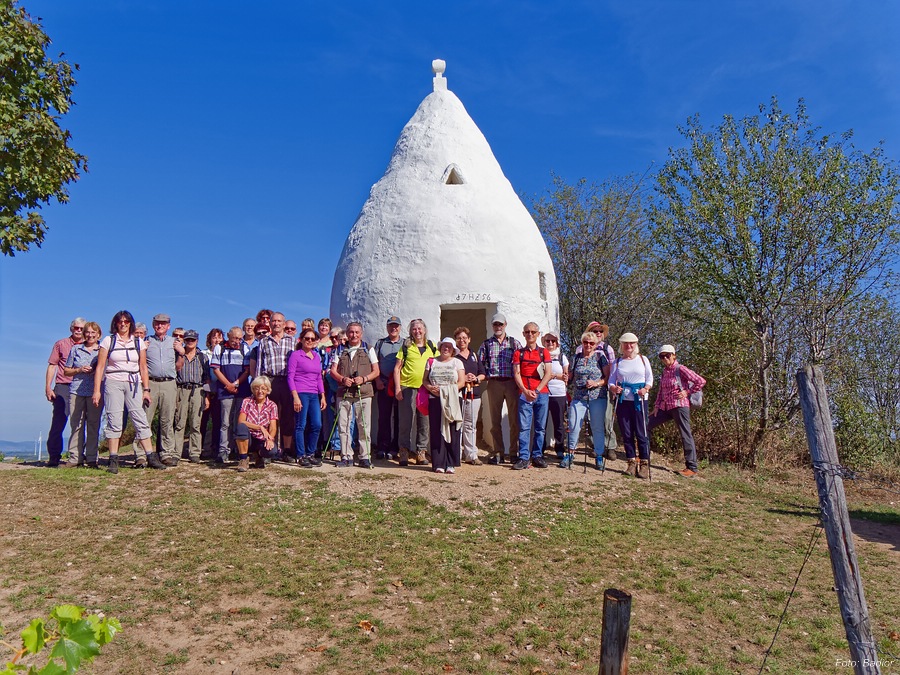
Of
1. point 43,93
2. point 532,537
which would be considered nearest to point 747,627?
point 532,537

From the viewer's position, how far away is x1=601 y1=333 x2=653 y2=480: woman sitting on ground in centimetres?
838

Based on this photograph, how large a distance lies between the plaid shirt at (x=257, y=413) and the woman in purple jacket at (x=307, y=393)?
1.08 ft

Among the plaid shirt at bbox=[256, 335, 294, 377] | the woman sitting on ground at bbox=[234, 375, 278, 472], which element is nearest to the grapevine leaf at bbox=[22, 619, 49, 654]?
the woman sitting on ground at bbox=[234, 375, 278, 472]

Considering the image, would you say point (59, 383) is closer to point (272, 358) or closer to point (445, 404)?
point (272, 358)

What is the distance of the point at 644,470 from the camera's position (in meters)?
8.52

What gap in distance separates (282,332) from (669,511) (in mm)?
5159

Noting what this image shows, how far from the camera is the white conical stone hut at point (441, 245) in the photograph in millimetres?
10070

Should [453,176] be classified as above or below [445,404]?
above

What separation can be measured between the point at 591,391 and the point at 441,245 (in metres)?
3.35

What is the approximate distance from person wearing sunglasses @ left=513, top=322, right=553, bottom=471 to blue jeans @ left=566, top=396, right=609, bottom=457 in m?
0.47

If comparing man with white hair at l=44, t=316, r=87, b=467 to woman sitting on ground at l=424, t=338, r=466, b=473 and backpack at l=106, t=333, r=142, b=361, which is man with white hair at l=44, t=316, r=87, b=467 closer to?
backpack at l=106, t=333, r=142, b=361

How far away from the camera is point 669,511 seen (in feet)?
23.2

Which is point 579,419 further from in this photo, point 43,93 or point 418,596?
point 43,93

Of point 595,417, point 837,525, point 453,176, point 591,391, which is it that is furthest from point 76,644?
point 453,176
